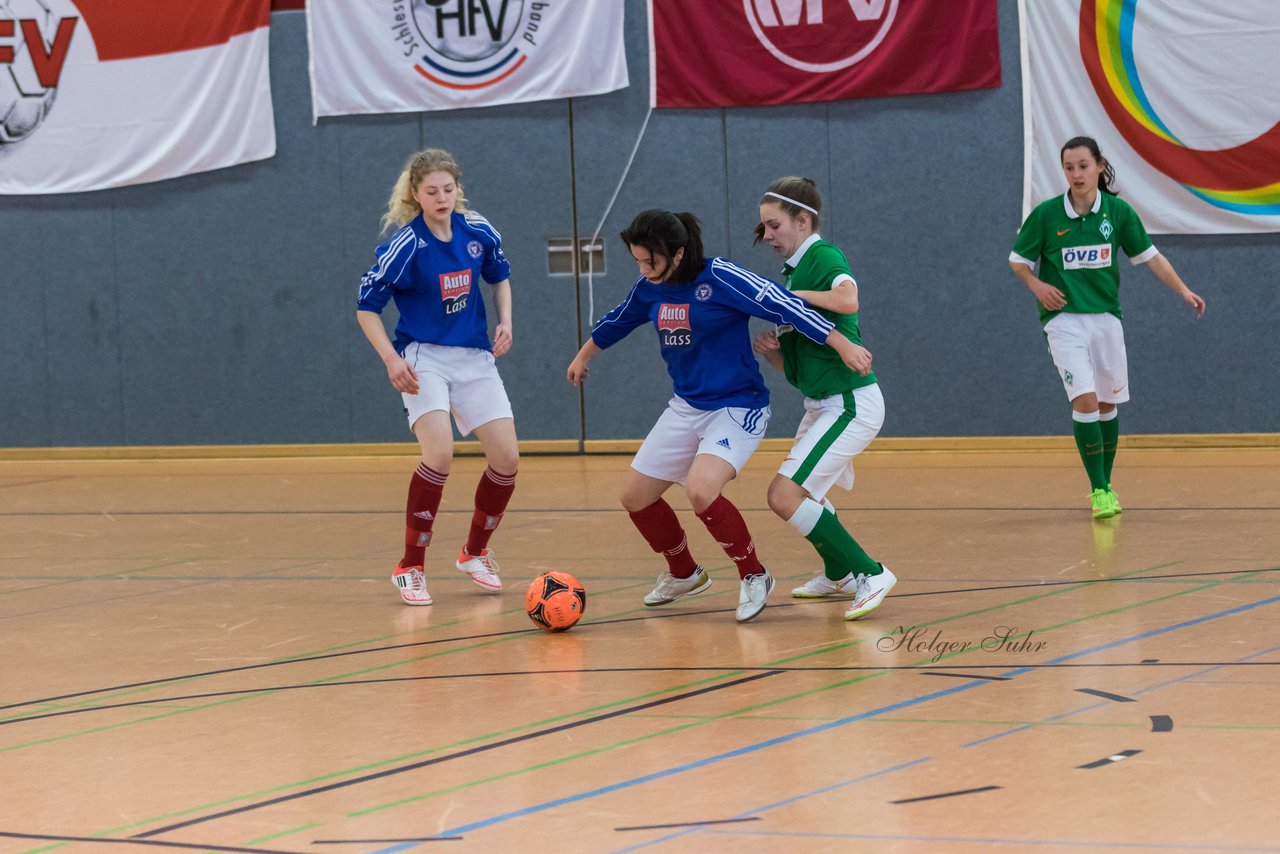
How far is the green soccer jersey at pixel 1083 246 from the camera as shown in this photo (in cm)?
775

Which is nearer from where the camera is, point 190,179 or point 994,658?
point 994,658

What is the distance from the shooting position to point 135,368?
12500 mm

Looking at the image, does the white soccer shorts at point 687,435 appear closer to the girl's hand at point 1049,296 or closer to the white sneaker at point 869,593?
the white sneaker at point 869,593

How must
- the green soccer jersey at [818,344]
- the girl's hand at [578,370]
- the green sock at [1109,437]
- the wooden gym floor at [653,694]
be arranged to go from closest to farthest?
1. the wooden gym floor at [653,694]
2. the green soccer jersey at [818,344]
3. the girl's hand at [578,370]
4. the green sock at [1109,437]

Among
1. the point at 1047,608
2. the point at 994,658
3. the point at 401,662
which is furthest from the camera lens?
the point at 1047,608

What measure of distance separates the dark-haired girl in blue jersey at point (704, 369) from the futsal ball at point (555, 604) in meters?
0.45

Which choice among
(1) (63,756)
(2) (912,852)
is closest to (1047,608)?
(2) (912,852)

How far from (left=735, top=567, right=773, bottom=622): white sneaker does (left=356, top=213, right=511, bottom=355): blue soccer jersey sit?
1547 mm

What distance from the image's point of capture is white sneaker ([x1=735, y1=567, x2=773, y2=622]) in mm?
5402

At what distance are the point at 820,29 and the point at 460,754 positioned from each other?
8.04 m

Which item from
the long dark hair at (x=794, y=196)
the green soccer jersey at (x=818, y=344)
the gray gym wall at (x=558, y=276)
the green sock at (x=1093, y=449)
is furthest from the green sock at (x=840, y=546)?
the gray gym wall at (x=558, y=276)

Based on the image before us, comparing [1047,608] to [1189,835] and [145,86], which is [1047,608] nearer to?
[1189,835]

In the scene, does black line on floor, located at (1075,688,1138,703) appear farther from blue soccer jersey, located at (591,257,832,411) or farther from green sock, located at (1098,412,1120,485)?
green sock, located at (1098,412,1120,485)

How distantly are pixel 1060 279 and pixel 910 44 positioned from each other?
351cm
